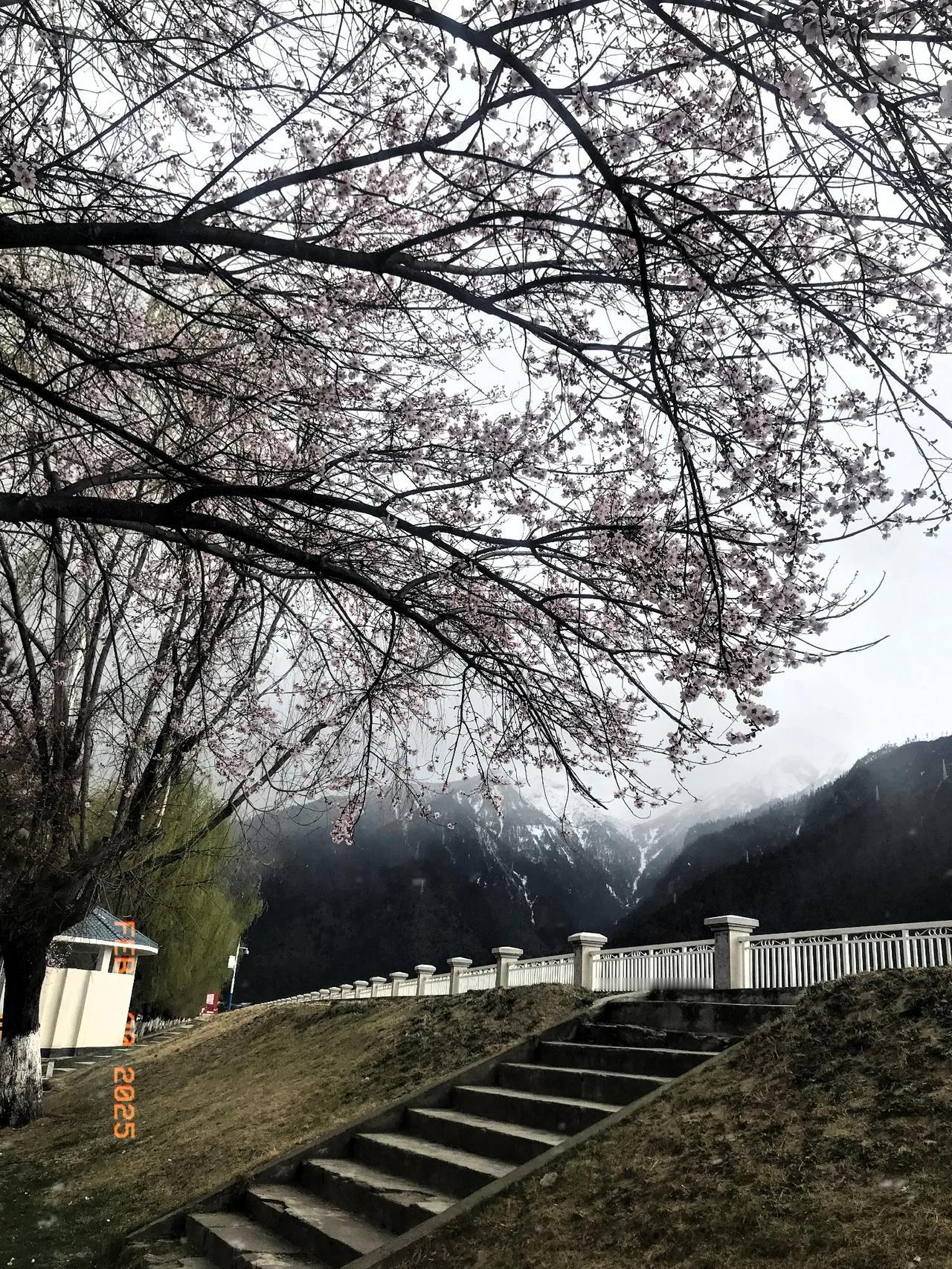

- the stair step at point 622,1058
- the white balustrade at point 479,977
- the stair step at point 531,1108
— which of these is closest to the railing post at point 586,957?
the white balustrade at point 479,977

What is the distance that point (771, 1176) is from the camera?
5117mm

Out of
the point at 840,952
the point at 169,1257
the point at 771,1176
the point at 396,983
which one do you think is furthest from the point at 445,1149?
the point at 396,983

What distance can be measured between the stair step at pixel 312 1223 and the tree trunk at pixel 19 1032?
7727 mm

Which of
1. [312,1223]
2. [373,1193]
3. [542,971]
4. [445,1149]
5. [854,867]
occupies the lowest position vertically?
[312,1223]

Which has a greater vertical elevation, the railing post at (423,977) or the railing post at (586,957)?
the railing post at (586,957)

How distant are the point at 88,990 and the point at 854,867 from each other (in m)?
52.7

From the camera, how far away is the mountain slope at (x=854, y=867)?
185ft

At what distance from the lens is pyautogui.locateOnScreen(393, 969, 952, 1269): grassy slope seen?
4473mm

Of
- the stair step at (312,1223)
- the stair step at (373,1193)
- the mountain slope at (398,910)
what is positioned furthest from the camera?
the mountain slope at (398,910)

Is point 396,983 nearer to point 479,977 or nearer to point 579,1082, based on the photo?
point 479,977

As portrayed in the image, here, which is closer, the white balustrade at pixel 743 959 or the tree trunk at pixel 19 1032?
the white balustrade at pixel 743 959

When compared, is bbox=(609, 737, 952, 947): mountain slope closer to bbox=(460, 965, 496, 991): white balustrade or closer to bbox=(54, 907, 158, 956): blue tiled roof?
bbox=(460, 965, 496, 991): white balustrade

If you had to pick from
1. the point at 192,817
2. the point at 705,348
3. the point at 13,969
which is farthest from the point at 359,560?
the point at 192,817
